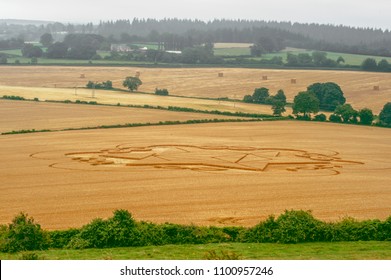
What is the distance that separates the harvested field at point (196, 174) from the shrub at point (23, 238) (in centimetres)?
457

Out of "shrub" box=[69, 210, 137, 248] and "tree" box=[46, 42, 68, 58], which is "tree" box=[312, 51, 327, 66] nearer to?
"tree" box=[46, 42, 68, 58]

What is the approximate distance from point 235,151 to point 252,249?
92.3 feet

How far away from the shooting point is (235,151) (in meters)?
51.0

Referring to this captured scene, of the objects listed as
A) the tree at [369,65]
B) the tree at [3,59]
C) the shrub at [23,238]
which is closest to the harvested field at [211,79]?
the tree at [369,65]

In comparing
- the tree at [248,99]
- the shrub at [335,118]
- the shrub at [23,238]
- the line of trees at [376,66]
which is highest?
the line of trees at [376,66]

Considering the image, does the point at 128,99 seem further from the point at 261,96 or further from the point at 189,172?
the point at 189,172

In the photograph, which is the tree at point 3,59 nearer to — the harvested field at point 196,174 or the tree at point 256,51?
the tree at point 256,51

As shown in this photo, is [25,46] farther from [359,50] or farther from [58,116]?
[58,116]

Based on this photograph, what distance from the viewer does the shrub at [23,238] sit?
23469 mm

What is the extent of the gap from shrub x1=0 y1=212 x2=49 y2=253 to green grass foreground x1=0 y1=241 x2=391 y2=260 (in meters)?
0.62

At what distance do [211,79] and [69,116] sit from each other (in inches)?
1579

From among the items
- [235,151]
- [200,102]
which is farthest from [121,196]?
[200,102]

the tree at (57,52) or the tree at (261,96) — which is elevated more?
the tree at (57,52)

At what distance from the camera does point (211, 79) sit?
10794 centimetres
